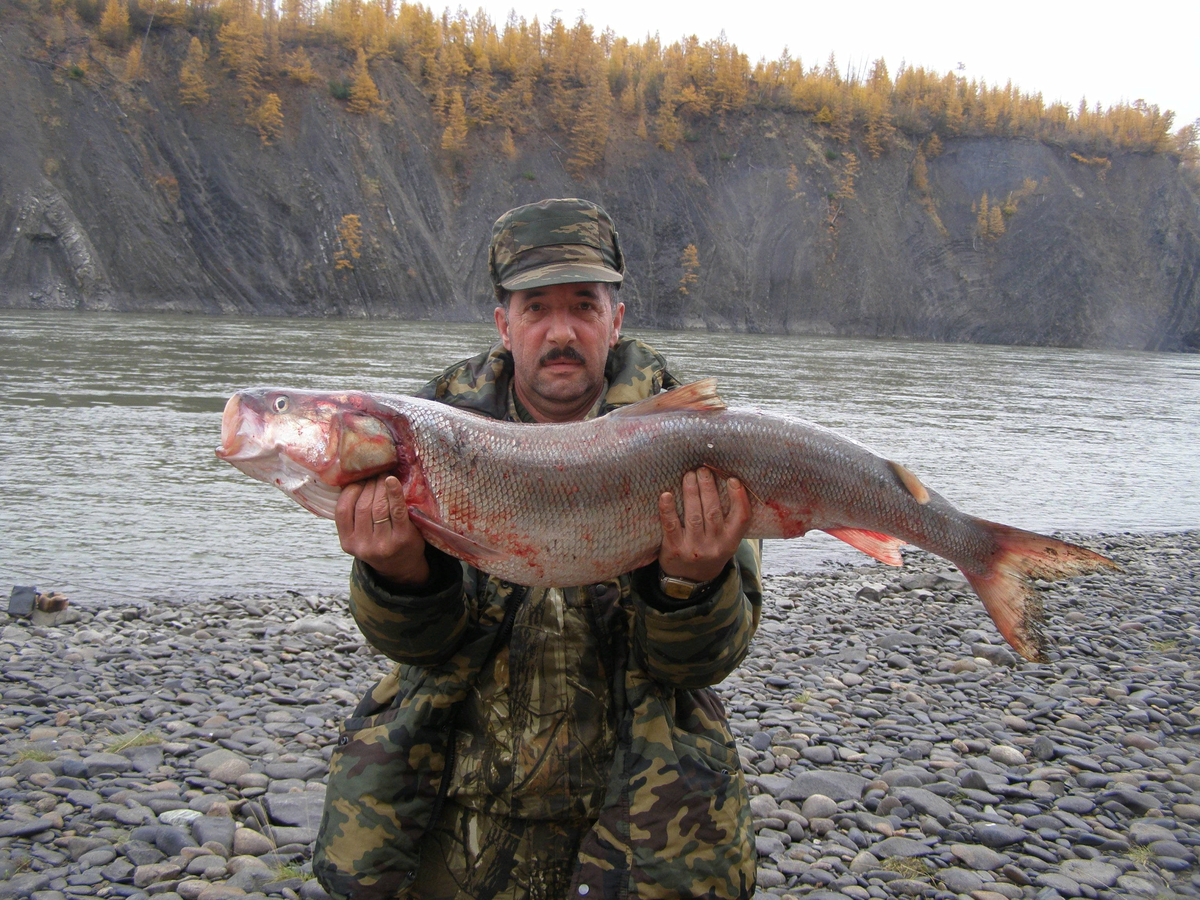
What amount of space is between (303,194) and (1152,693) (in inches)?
2045

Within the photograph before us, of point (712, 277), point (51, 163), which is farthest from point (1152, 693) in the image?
point (712, 277)

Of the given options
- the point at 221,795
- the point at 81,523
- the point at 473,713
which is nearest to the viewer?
the point at 473,713

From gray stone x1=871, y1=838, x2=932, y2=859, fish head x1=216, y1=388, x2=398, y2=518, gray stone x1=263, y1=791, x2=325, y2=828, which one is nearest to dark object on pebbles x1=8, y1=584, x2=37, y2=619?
gray stone x1=263, y1=791, x2=325, y2=828

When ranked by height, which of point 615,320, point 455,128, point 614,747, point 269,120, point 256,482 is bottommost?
point 256,482

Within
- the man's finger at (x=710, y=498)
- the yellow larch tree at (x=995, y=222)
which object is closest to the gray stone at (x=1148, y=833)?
the man's finger at (x=710, y=498)

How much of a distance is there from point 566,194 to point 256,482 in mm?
51863

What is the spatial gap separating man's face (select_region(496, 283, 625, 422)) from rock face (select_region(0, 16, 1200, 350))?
43271mm

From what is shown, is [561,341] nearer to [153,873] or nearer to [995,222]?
[153,873]

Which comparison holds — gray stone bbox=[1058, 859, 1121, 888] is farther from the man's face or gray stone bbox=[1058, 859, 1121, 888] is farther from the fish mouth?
the fish mouth

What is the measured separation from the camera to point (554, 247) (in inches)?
123

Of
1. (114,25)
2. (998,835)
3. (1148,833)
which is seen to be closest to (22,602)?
(998,835)

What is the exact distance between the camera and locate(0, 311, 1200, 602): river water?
7906 millimetres

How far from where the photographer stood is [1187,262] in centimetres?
7812

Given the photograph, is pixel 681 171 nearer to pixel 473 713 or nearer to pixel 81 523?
pixel 81 523
